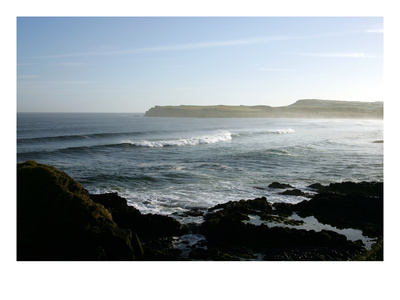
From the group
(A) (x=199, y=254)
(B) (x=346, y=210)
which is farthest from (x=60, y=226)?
(B) (x=346, y=210)

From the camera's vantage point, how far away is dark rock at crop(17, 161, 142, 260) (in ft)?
23.4

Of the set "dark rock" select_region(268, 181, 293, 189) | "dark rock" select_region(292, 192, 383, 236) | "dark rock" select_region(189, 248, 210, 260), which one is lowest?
"dark rock" select_region(189, 248, 210, 260)

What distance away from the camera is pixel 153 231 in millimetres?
10000

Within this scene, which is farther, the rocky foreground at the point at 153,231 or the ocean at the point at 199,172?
the ocean at the point at 199,172

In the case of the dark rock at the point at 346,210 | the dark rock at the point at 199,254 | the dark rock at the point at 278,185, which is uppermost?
the dark rock at the point at 278,185

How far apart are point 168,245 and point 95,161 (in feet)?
62.6

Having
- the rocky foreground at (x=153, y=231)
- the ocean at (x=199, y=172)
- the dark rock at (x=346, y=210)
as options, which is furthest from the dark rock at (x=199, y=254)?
the dark rock at (x=346, y=210)

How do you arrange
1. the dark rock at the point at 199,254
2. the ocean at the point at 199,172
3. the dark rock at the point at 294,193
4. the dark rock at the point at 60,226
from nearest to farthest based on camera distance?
the dark rock at the point at 60,226 → the dark rock at the point at 199,254 → the ocean at the point at 199,172 → the dark rock at the point at 294,193

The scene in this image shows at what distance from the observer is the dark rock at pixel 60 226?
7.14m

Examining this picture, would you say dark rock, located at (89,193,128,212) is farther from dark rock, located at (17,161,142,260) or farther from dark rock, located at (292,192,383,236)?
dark rock, located at (292,192,383,236)

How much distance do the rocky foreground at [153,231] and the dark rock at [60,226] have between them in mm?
21

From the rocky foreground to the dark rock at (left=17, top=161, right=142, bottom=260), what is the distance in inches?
0.8

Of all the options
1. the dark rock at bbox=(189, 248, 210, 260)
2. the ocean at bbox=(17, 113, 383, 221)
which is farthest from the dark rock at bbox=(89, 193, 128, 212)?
the dark rock at bbox=(189, 248, 210, 260)

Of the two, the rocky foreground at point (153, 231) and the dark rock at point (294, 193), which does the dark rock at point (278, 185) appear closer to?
the dark rock at point (294, 193)
